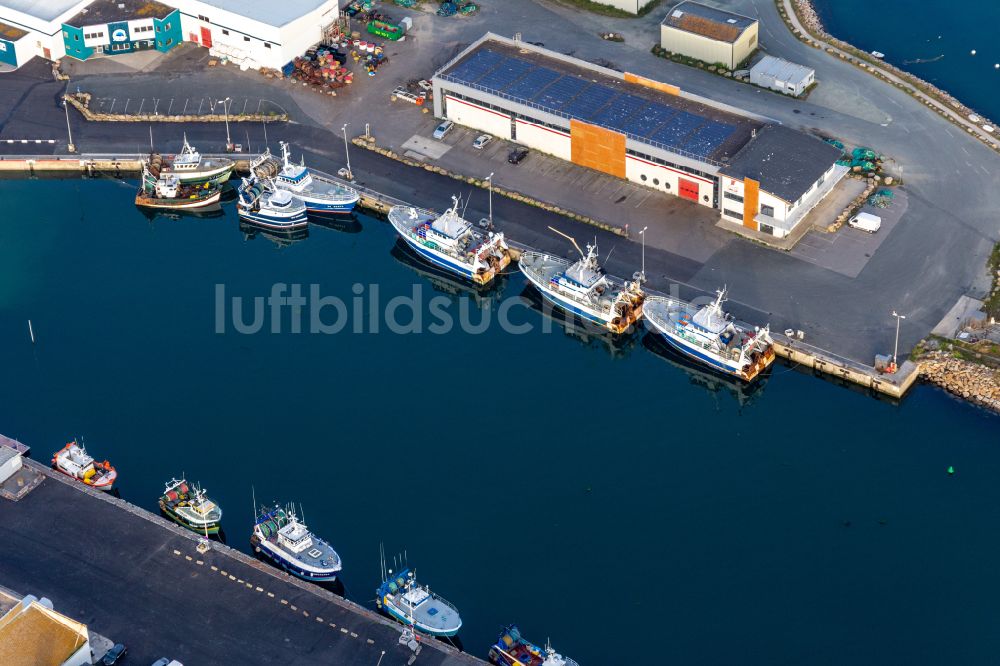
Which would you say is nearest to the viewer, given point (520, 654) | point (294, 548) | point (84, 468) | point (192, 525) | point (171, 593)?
point (520, 654)

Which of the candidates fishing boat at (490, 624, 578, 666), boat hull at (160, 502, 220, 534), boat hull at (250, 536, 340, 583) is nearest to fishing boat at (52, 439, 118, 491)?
boat hull at (160, 502, 220, 534)

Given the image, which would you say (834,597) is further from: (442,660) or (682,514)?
(442,660)

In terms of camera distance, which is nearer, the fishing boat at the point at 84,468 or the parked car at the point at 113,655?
the parked car at the point at 113,655

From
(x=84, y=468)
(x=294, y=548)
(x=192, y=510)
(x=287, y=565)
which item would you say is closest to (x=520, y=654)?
(x=294, y=548)

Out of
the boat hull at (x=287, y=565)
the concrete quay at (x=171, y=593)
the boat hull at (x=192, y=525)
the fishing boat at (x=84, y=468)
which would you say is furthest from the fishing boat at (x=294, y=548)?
the fishing boat at (x=84, y=468)

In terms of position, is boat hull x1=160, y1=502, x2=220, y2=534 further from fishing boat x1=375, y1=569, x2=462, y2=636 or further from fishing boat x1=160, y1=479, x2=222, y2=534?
fishing boat x1=375, y1=569, x2=462, y2=636

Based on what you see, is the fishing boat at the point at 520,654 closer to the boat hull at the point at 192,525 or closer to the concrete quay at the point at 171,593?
the concrete quay at the point at 171,593

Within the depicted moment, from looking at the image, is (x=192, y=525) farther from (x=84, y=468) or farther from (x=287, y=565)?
(x=84, y=468)
